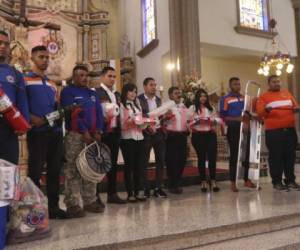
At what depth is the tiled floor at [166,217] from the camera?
8.72 ft

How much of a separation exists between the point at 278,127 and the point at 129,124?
1.99 metres

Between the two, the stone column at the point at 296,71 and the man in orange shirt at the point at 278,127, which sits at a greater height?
the stone column at the point at 296,71

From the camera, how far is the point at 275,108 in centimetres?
474

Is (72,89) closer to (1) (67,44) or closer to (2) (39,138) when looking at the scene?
(2) (39,138)

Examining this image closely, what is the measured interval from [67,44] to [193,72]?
7232 mm

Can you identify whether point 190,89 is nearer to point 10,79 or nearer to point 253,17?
point 10,79

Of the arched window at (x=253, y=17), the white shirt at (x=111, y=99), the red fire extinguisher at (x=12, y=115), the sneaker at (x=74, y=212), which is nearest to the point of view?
the red fire extinguisher at (x=12, y=115)

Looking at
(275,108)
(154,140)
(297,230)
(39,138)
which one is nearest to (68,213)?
(39,138)

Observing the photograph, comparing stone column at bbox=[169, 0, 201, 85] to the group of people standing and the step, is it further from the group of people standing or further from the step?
the step

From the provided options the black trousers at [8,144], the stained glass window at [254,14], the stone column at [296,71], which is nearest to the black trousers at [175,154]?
the black trousers at [8,144]

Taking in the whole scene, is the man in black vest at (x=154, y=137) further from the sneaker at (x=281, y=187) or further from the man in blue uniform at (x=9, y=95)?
the man in blue uniform at (x=9, y=95)

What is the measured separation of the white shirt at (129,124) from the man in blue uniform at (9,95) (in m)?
1.49

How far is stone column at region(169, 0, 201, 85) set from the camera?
938 cm

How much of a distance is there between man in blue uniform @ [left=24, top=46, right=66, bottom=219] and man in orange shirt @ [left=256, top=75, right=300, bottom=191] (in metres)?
2.73
